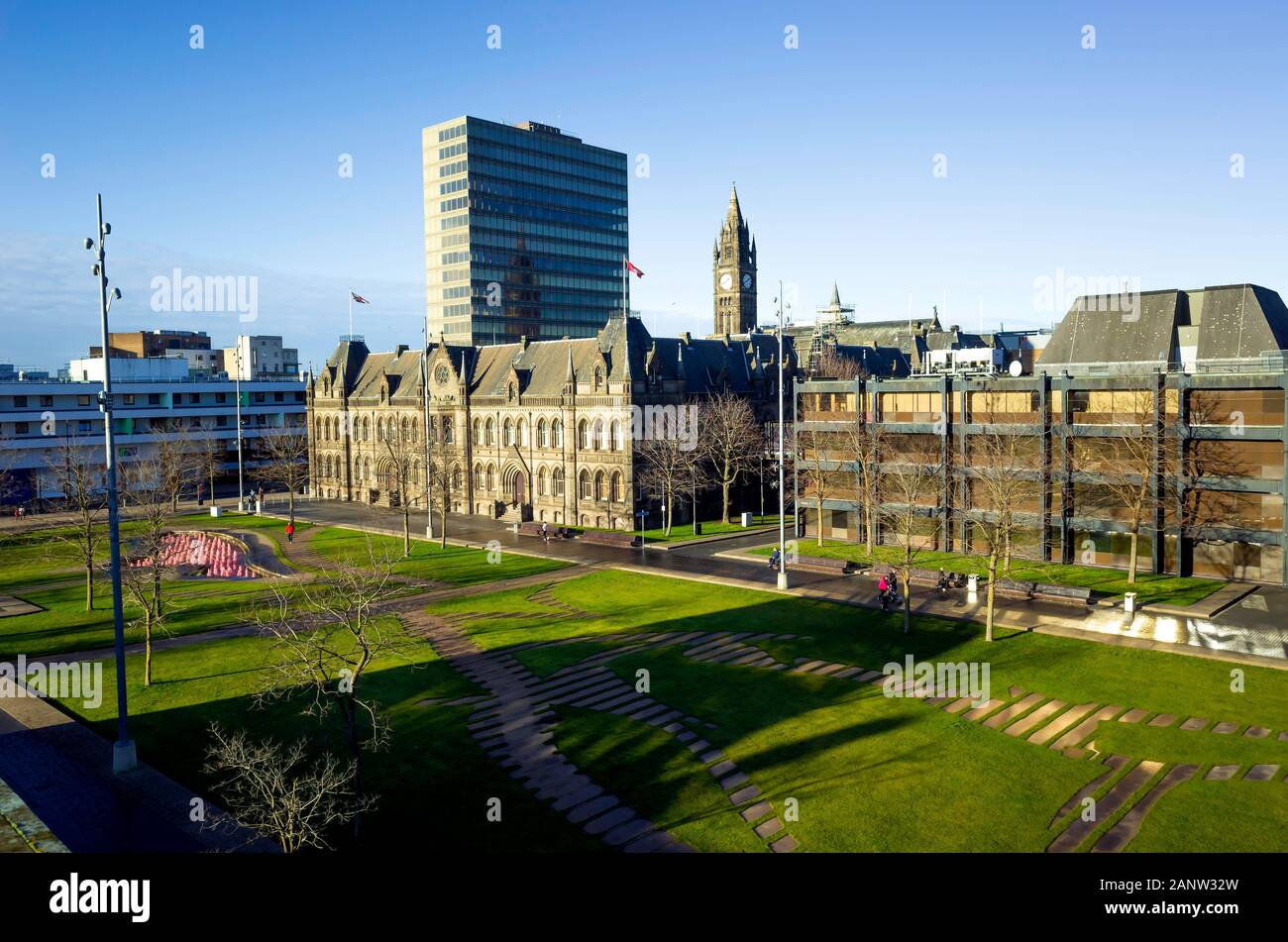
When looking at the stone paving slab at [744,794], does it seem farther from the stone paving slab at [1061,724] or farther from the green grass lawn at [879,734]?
the stone paving slab at [1061,724]

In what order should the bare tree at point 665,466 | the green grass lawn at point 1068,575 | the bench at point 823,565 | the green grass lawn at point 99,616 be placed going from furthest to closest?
the bare tree at point 665,466 → the bench at point 823,565 → the green grass lawn at point 1068,575 → the green grass lawn at point 99,616

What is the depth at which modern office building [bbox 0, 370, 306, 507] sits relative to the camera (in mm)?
101938

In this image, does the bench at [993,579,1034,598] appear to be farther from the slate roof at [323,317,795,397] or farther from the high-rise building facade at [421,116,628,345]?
the high-rise building facade at [421,116,628,345]

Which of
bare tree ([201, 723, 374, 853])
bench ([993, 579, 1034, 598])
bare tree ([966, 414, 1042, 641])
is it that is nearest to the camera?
bare tree ([201, 723, 374, 853])

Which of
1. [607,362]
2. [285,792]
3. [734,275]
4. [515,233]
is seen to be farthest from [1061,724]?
[734,275]

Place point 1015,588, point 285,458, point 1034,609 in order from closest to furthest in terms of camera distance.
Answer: point 1034,609, point 1015,588, point 285,458

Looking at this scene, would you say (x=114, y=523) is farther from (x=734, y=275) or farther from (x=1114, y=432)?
(x=734, y=275)

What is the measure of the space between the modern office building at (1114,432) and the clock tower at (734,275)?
3734 inches

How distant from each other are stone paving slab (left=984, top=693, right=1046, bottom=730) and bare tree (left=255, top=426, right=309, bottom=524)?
247ft

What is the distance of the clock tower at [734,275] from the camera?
160875mm

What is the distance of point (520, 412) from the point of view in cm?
8588

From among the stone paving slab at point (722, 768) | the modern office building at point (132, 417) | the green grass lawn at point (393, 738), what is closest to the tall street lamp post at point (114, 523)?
the green grass lawn at point (393, 738)

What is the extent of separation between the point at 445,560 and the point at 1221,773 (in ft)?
160

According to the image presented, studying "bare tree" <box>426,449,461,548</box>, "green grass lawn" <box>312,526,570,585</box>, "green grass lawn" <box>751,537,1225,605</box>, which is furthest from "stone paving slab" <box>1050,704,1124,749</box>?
"bare tree" <box>426,449,461,548</box>
